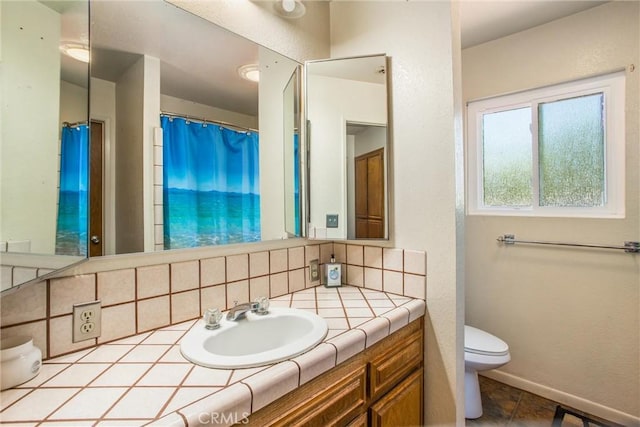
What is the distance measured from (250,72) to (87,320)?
111 cm

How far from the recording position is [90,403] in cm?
60

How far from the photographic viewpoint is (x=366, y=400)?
3.23 ft

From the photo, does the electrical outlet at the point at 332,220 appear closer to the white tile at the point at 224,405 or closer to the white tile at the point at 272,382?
the white tile at the point at 272,382

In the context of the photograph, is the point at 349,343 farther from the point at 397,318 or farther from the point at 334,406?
the point at 397,318

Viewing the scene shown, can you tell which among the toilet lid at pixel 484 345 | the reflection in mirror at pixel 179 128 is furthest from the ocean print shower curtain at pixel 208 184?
the toilet lid at pixel 484 345

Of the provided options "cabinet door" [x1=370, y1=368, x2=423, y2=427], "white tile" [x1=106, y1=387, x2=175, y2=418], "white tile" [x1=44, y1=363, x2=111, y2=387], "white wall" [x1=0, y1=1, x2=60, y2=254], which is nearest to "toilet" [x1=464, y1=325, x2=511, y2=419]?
"cabinet door" [x1=370, y1=368, x2=423, y2=427]

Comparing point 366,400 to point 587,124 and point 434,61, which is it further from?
point 587,124

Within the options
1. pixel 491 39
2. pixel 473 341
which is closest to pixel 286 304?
pixel 473 341

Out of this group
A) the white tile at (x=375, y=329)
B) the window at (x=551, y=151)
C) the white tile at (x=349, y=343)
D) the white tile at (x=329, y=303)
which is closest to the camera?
the white tile at (x=349, y=343)

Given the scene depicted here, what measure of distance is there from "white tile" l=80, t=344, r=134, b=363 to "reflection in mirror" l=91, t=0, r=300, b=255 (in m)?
0.29

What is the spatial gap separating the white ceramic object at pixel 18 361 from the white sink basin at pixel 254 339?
0.32 metres

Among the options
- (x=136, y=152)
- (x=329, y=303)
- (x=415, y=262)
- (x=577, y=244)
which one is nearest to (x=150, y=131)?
(x=136, y=152)

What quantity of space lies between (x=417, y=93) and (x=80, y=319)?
150 centimetres

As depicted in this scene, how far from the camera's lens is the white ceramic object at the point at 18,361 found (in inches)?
25.6
